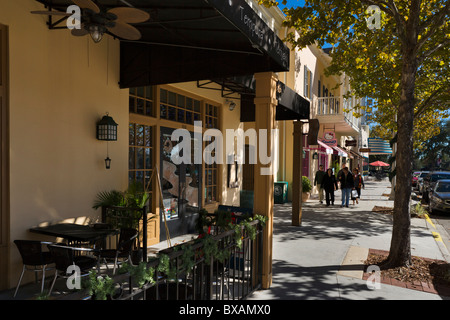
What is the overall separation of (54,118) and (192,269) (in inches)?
136

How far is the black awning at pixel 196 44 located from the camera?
3938 millimetres

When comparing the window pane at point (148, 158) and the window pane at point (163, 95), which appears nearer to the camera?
the window pane at point (148, 158)

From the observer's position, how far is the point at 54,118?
206 inches

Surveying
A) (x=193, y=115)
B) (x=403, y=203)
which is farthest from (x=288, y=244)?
(x=193, y=115)

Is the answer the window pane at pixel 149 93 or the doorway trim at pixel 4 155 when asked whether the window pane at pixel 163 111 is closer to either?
the window pane at pixel 149 93

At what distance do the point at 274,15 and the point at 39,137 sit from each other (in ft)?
37.4

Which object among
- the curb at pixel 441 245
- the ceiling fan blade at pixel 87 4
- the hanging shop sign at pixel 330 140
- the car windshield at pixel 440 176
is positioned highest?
the ceiling fan blade at pixel 87 4

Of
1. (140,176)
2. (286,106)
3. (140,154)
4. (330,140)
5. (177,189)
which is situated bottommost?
(177,189)

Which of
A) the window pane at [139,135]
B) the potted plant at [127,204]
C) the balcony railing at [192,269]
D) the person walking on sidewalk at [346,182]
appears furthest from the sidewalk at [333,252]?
the window pane at [139,135]

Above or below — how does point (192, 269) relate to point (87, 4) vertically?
below

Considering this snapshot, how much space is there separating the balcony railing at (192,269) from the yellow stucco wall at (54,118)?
218cm

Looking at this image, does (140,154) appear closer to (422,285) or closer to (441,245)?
(422,285)

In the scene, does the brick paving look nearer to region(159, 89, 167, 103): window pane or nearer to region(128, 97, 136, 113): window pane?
region(128, 97, 136, 113): window pane

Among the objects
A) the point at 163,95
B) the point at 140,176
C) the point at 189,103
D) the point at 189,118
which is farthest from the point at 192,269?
the point at 189,103
